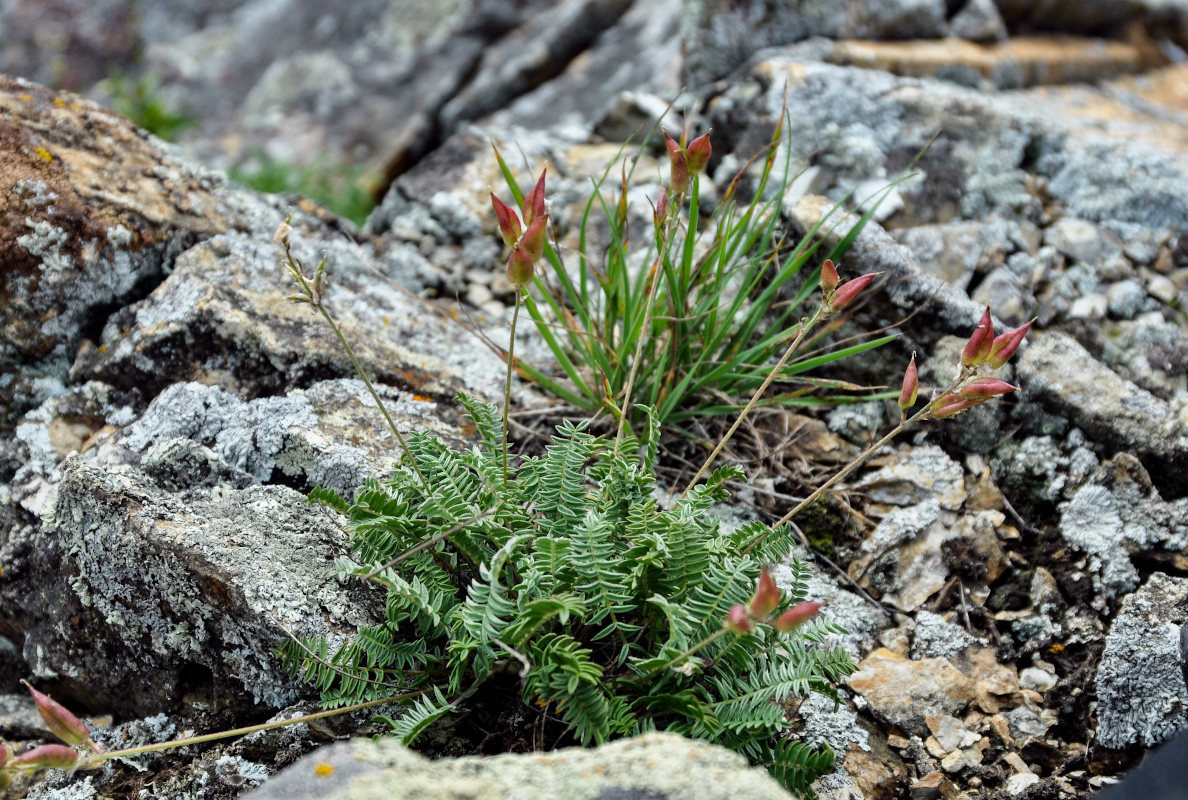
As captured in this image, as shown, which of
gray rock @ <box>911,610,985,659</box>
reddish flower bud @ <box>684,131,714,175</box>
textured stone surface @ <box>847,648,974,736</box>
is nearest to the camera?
reddish flower bud @ <box>684,131,714,175</box>

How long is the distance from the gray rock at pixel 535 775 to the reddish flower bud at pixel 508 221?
856 mm

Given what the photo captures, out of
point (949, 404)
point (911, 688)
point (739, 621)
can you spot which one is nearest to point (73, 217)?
point (739, 621)

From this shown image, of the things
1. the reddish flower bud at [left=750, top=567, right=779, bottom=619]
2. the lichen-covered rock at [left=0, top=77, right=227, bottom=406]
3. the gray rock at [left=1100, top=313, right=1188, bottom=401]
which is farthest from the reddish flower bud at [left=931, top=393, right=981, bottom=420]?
the lichen-covered rock at [left=0, top=77, right=227, bottom=406]

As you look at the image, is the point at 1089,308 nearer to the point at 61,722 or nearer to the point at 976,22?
the point at 976,22

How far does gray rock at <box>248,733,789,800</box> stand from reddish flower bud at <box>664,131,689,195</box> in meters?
1.10

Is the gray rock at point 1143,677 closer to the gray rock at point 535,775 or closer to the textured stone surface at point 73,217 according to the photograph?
the gray rock at point 535,775

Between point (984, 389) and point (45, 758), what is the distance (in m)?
1.64

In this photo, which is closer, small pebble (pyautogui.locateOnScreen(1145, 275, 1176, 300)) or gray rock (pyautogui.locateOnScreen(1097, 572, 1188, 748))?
gray rock (pyautogui.locateOnScreen(1097, 572, 1188, 748))

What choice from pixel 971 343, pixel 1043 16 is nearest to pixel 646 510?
pixel 971 343

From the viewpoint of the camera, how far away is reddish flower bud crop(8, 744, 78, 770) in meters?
1.25

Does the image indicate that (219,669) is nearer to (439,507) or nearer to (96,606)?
(96,606)

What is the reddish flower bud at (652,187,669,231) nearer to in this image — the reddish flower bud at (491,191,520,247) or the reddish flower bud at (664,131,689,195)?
the reddish flower bud at (664,131,689,195)

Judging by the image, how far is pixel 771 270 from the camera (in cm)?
269

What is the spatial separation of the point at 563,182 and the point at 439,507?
1900 mm
